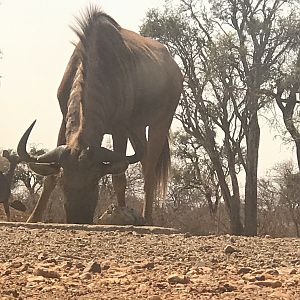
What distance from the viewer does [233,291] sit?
3.70m

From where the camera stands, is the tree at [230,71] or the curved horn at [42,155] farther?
the tree at [230,71]

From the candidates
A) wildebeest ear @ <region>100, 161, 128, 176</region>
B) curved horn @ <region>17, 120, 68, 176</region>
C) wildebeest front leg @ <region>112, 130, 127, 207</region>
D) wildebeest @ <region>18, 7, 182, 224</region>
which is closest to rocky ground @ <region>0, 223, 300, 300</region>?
wildebeest @ <region>18, 7, 182, 224</region>

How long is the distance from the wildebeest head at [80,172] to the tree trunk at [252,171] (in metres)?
10.4

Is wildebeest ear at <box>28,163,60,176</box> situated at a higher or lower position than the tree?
lower

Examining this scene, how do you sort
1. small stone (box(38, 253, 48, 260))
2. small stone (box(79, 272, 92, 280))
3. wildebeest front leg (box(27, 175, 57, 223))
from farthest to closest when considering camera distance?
wildebeest front leg (box(27, 175, 57, 223)), small stone (box(38, 253, 48, 260)), small stone (box(79, 272, 92, 280))

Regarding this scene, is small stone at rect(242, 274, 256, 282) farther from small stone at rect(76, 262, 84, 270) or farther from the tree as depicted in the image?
the tree

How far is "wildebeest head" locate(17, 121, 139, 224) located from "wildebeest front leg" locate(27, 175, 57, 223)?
114 centimetres

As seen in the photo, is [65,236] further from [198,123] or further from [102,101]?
[198,123]

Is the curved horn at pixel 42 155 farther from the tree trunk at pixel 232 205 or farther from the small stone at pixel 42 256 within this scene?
the tree trunk at pixel 232 205

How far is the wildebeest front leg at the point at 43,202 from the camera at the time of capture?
9.88 m

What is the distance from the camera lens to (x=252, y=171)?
19.3 metres

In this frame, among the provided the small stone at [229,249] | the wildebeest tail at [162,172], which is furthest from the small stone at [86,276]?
the wildebeest tail at [162,172]

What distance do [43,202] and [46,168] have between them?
121 cm

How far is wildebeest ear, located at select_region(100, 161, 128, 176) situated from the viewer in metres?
8.67
